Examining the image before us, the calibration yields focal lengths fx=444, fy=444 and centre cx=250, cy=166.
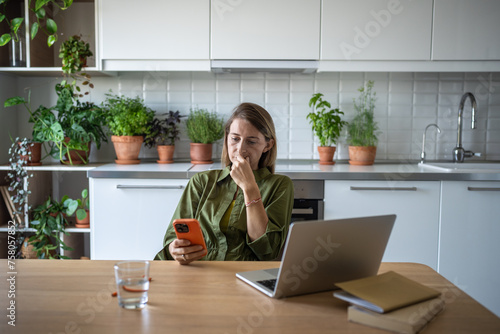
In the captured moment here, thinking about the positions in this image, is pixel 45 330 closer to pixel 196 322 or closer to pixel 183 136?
Answer: pixel 196 322

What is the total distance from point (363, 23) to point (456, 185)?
3.74 feet

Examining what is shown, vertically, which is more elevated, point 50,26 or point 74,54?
point 50,26

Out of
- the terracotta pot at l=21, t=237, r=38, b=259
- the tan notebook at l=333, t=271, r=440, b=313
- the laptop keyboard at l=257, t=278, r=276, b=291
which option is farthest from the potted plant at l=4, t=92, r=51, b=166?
the tan notebook at l=333, t=271, r=440, b=313

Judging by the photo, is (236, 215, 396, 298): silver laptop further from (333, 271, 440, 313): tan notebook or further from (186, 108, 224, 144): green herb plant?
(186, 108, 224, 144): green herb plant

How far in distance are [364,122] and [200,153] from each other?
118cm

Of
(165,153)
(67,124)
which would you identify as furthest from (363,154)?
(67,124)

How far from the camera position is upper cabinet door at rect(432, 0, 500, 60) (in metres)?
2.78

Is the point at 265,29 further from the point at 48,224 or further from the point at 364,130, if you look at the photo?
the point at 48,224

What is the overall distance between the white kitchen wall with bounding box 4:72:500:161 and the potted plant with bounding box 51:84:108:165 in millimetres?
309

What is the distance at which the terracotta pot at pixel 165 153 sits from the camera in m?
3.05

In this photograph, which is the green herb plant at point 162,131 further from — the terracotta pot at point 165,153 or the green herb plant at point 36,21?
the green herb plant at point 36,21

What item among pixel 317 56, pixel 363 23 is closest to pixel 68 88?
pixel 317 56

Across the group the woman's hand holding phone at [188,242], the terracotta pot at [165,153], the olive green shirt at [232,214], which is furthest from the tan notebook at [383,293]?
the terracotta pot at [165,153]

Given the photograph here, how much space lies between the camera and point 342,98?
10.6 ft
